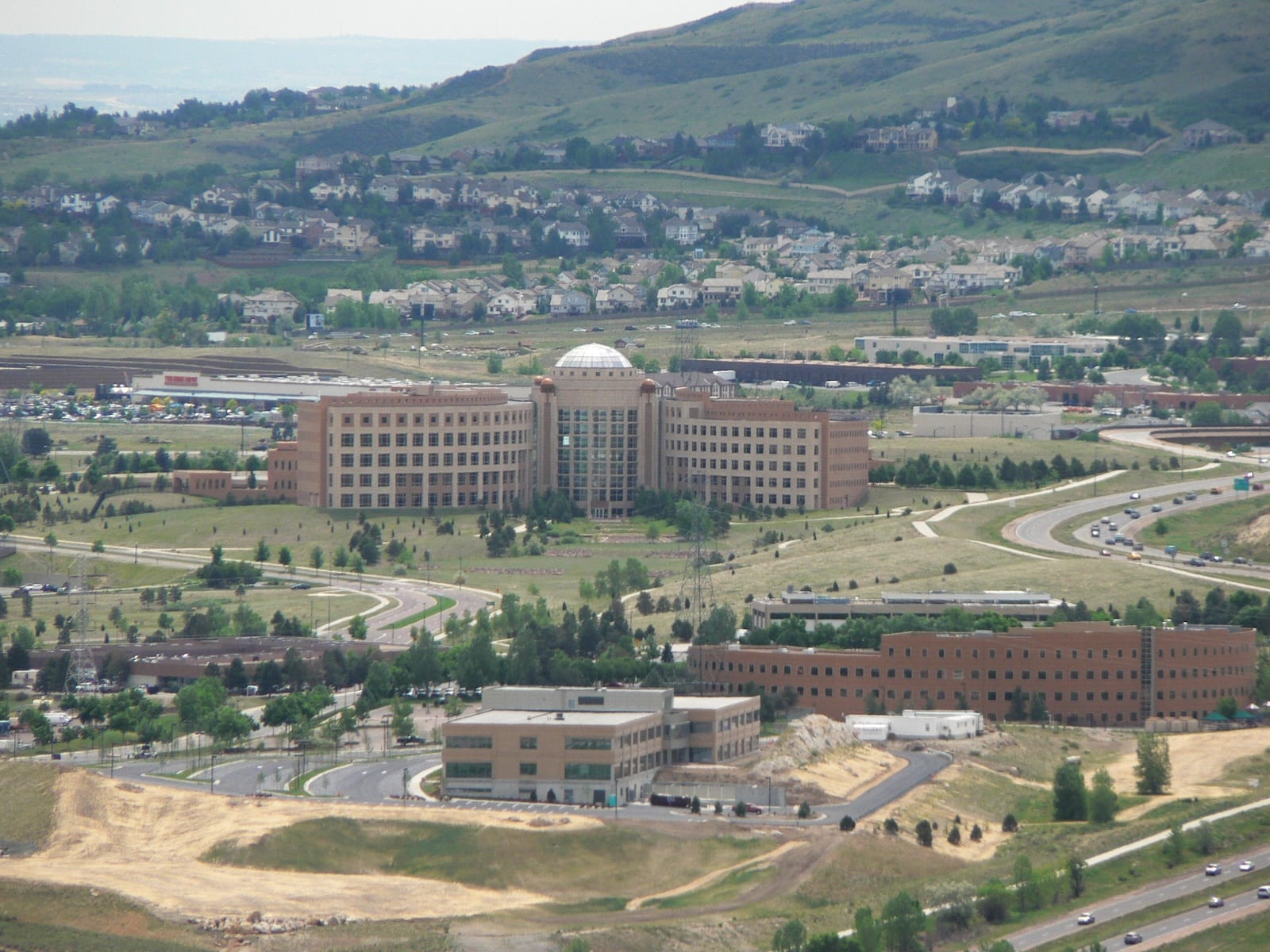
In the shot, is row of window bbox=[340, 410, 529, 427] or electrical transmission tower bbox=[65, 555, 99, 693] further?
row of window bbox=[340, 410, 529, 427]

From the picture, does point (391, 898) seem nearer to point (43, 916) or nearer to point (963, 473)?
point (43, 916)

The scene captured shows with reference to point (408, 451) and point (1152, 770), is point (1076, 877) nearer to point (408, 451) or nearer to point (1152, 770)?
point (1152, 770)

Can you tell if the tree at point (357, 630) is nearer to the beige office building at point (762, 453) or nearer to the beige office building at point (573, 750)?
the beige office building at point (573, 750)

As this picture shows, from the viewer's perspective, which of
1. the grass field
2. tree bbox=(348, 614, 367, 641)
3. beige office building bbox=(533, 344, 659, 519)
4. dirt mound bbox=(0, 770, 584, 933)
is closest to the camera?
dirt mound bbox=(0, 770, 584, 933)

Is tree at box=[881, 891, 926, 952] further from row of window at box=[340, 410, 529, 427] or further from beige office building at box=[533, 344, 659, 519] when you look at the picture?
beige office building at box=[533, 344, 659, 519]

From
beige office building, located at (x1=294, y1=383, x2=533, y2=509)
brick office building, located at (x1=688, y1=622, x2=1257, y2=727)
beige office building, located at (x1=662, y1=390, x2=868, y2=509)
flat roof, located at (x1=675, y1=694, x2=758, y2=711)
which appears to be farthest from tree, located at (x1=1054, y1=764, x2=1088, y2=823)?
beige office building, located at (x1=294, y1=383, x2=533, y2=509)

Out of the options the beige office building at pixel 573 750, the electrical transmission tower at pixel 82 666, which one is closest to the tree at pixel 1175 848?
the beige office building at pixel 573 750

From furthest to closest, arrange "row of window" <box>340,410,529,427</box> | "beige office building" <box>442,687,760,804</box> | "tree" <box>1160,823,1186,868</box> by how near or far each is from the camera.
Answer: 1. "row of window" <box>340,410,529,427</box>
2. "beige office building" <box>442,687,760,804</box>
3. "tree" <box>1160,823,1186,868</box>

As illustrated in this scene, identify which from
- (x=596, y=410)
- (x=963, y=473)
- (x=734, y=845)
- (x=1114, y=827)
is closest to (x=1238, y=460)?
(x=963, y=473)
